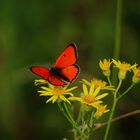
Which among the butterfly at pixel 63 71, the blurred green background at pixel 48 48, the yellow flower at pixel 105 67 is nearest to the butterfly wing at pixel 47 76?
the butterfly at pixel 63 71

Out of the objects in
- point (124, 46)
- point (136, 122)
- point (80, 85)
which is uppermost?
point (124, 46)

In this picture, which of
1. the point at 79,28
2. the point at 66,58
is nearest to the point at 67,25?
the point at 79,28

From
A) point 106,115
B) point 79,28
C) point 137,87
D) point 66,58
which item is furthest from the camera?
point 79,28

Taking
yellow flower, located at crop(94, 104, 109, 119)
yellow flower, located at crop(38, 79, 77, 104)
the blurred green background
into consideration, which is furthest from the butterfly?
the blurred green background

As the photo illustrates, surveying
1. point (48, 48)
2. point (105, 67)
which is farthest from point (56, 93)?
point (48, 48)

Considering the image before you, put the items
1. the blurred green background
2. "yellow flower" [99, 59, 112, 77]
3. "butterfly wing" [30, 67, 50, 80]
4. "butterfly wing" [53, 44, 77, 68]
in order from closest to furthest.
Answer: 1. "butterfly wing" [30, 67, 50, 80]
2. "butterfly wing" [53, 44, 77, 68]
3. "yellow flower" [99, 59, 112, 77]
4. the blurred green background

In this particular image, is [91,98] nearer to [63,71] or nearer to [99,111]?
[99,111]

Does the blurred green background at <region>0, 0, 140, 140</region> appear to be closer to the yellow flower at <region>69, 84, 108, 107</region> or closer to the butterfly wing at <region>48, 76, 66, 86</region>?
the yellow flower at <region>69, 84, 108, 107</region>

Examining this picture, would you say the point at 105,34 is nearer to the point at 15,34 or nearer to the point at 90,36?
the point at 90,36
